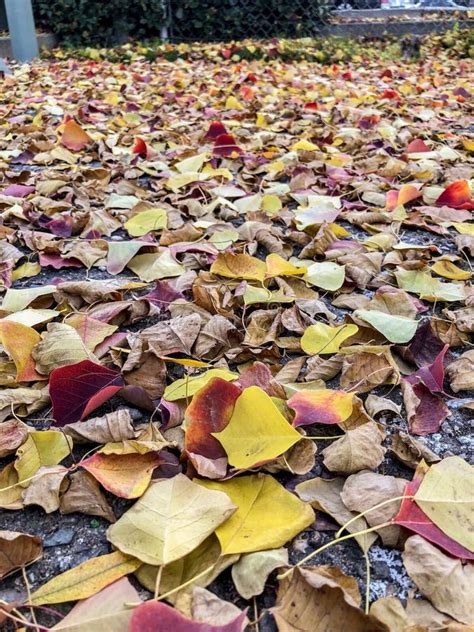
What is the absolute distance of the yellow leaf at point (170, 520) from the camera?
0.69 m

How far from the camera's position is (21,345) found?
1.05 meters

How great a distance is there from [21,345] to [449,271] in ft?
3.06

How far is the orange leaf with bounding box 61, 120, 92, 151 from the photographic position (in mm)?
2578

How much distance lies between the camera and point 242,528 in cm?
72

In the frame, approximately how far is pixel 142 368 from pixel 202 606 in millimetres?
449

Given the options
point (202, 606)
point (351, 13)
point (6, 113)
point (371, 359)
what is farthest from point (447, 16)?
point (202, 606)

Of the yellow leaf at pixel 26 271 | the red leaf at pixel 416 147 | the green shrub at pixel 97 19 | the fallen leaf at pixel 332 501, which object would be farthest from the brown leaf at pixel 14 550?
the green shrub at pixel 97 19

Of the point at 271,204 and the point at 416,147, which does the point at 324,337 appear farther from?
the point at 416,147

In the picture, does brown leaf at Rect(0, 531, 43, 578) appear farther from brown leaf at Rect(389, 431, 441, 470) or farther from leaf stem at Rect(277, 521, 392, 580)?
brown leaf at Rect(389, 431, 441, 470)

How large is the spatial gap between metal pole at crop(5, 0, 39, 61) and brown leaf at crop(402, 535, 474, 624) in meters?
5.72

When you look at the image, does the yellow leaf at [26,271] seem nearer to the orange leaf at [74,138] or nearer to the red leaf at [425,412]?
the red leaf at [425,412]

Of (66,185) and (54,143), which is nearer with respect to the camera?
(66,185)

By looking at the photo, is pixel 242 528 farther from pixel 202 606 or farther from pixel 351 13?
pixel 351 13

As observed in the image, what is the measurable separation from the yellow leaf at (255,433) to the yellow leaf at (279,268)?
527 mm
